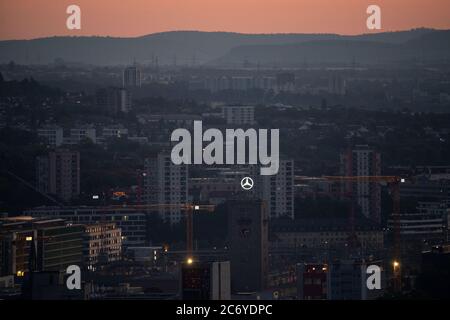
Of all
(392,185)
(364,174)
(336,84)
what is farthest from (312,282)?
(336,84)

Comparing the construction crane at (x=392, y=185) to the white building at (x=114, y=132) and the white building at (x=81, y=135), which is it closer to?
the white building at (x=81, y=135)

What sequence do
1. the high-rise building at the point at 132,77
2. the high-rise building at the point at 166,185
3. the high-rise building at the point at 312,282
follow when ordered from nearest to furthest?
the high-rise building at the point at 312,282 < the high-rise building at the point at 166,185 < the high-rise building at the point at 132,77

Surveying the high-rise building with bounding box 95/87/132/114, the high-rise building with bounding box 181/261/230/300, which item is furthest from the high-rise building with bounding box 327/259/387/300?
the high-rise building with bounding box 95/87/132/114

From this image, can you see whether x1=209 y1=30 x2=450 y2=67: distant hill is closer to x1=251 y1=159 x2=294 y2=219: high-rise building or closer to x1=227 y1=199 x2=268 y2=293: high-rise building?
x1=251 y1=159 x2=294 y2=219: high-rise building

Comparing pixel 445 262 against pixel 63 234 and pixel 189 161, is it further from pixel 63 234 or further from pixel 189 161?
pixel 189 161

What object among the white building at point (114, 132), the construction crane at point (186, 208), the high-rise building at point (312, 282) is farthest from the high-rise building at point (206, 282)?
the white building at point (114, 132)
